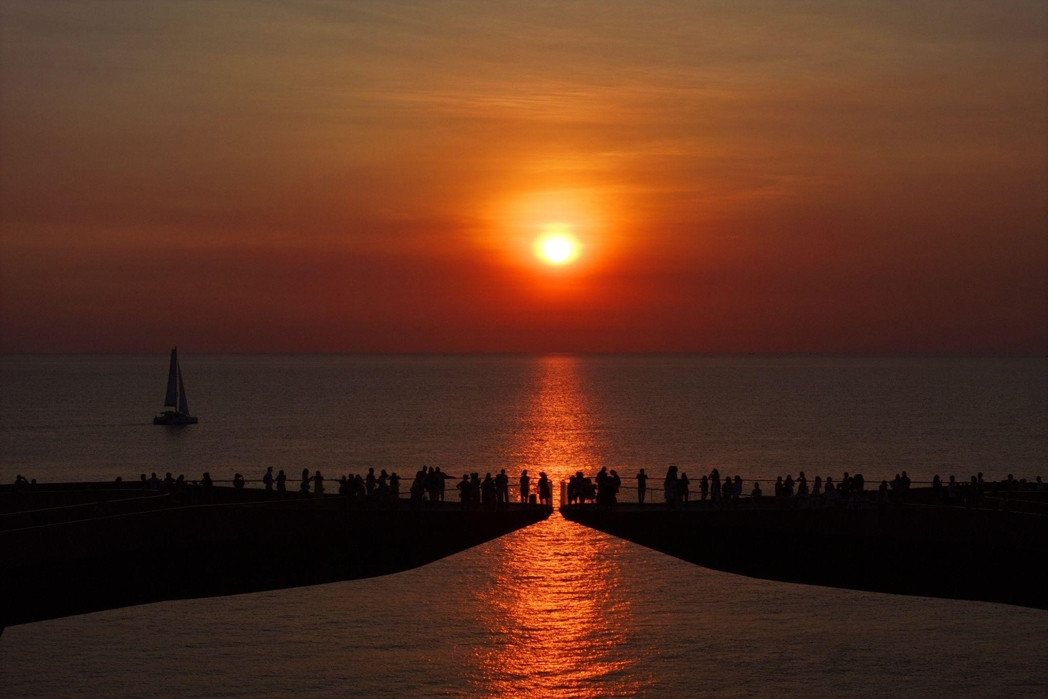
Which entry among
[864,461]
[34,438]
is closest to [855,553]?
[864,461]

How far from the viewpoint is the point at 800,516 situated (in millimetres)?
40750

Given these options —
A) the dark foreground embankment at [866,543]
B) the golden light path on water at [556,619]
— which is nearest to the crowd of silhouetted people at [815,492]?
the dark foreground embankment at [866,543]

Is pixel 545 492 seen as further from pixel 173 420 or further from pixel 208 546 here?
pixel 173 420

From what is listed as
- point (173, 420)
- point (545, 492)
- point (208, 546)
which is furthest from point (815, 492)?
point (173, 420)

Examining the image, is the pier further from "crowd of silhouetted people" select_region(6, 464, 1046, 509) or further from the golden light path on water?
the golden light path on water

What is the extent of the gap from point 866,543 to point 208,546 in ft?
66.7

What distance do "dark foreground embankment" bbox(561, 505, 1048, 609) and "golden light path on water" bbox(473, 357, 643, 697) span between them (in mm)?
3870

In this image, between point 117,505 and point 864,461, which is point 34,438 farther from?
point 117,505

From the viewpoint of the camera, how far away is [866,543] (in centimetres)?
3975

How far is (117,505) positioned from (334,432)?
399 feet

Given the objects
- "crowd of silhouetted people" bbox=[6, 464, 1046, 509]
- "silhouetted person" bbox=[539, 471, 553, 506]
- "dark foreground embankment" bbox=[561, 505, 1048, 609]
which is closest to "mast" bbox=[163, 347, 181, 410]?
"crowd of silhouetted people" bbox=[6, 464, 1046, 509]

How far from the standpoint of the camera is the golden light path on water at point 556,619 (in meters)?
36.5

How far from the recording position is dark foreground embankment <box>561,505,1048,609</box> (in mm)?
36438

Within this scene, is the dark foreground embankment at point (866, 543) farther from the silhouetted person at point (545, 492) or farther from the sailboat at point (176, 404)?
the sailboat at point (176, 404)
